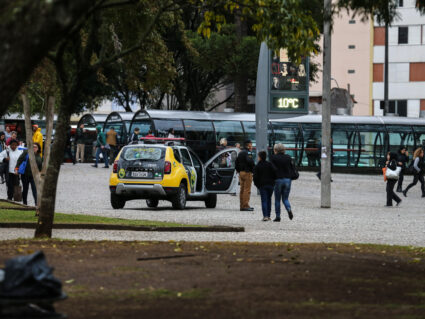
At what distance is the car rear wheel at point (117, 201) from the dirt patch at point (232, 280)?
10.8m

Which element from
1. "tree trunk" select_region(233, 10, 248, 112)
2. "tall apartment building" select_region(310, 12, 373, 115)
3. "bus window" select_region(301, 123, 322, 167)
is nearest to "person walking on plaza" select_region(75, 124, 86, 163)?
"tree trunk" select_region(233, 10, 248, 112)

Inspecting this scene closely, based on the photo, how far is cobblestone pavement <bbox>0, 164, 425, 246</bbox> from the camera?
1655cm

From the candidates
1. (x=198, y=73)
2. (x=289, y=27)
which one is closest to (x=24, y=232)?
(x=289, y=27)

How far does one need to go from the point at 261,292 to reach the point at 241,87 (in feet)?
140

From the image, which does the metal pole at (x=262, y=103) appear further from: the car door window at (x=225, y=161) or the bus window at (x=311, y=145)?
the bus window at (x=311, y=145)

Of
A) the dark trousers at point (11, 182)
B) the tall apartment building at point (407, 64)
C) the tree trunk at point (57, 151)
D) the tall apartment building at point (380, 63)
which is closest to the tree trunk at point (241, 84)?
the tall apartment building at point (380, 63)

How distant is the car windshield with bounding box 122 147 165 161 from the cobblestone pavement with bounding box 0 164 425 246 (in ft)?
4.04

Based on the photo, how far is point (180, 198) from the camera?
2438 centimetres

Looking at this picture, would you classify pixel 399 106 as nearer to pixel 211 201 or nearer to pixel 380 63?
pixel 380 63

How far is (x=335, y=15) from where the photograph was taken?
480 inches

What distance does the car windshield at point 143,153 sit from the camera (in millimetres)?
23922

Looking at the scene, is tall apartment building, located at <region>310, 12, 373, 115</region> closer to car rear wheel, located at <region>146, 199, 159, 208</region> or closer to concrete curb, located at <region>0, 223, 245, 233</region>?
car rear wheel, located at <region>146, 199, 159, 208</region>

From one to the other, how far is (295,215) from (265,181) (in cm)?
249

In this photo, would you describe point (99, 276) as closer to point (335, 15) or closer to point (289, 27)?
point (335, 15)
